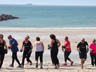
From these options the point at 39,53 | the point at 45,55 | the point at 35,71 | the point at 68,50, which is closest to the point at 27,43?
the point at 39,53

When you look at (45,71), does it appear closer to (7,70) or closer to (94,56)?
(7,70)

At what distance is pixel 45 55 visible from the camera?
15.7 m

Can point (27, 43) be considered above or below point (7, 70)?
above

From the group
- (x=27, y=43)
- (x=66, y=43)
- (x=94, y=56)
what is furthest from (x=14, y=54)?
(x=94, y=56)

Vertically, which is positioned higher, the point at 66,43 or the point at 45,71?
the point at 66,43

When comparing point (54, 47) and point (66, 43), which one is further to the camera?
point (66, 43)

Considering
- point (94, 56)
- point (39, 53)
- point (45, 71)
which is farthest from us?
point (94, 56)

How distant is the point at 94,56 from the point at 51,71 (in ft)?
9.10

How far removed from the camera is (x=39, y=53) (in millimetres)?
11188

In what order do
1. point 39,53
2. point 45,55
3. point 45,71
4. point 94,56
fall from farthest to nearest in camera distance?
point 45,55, point 94,56, point 39,53, point 45,71

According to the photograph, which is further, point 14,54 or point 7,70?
point 14,54

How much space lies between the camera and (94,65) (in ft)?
40.2

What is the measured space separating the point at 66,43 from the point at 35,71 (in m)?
2.66

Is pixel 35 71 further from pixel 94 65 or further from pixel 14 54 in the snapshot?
pixel 94 65
